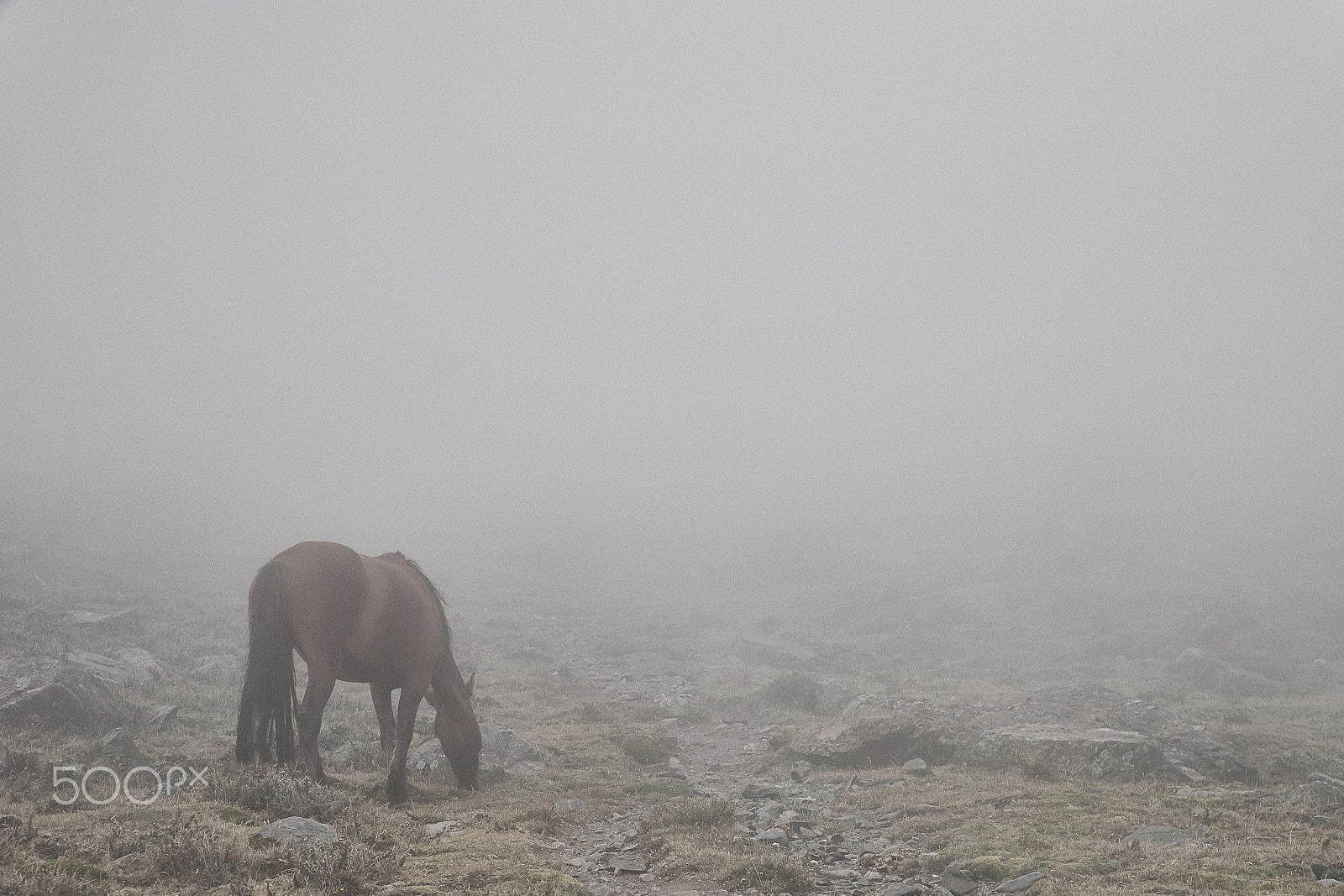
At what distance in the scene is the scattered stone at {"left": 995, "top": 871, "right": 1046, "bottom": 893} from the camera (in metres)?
5.64

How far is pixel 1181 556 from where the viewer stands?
4119cm

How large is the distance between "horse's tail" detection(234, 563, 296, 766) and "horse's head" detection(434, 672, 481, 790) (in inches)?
80.9

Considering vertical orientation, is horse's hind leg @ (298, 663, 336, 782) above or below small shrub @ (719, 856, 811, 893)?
above

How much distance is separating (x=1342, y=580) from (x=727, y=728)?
35.8m

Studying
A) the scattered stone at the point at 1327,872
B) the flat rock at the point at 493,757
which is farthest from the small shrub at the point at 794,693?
the scattered stone at the point at 1327,872

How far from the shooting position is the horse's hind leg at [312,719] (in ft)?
26.3

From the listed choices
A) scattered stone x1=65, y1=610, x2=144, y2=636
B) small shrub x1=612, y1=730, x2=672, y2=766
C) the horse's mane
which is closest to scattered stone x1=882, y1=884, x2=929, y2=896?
the horse's mane

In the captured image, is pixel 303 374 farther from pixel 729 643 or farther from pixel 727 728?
pixel 727 728

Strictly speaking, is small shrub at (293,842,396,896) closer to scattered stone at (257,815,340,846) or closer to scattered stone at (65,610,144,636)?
scattered stone at (257,815,340,846)

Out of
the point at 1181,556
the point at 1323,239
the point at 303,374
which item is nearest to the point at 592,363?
the point at 303,374

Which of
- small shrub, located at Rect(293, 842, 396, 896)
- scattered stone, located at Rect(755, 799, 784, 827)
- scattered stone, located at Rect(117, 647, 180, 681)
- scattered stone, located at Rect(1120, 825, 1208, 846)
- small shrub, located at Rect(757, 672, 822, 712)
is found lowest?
small shrub, located at Rect(757, 672, 822, 712)

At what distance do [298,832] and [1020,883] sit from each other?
20.7 feet

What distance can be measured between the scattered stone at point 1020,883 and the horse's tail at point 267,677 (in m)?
7.82

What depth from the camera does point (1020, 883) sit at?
5723 mm
